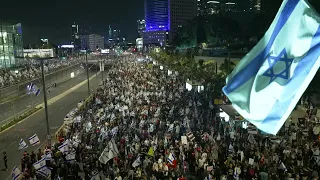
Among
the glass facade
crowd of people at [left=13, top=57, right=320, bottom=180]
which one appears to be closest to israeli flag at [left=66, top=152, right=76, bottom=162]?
crowd of people at [left=13, top=57, right=320, bottom=180]

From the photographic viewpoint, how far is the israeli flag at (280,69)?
18.3 ft

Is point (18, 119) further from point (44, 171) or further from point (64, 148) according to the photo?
point (44, 171)

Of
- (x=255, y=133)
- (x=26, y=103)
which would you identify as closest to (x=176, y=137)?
(x=255, y=133)

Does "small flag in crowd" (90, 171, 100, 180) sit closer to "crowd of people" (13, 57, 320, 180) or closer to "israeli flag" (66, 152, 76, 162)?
"crowd of people" (13, 57, 320, 180)

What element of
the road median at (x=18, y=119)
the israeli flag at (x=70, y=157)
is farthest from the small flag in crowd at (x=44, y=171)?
the road median at (x=18, y=119)

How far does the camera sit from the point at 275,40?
6.12 metres

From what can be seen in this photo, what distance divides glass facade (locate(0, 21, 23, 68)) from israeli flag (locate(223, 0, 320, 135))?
76.8 meters

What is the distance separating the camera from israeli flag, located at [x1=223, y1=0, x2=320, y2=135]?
557 cm

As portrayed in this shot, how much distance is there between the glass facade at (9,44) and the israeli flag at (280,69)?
76755 mm

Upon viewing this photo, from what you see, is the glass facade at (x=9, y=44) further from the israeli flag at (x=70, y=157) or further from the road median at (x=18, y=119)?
the israeli flag at (x=70, y=157)

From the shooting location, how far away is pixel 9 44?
261 ft

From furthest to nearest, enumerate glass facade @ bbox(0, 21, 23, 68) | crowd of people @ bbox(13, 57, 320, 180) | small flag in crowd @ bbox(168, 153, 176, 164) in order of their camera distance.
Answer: glass facade @ bbox(0, 21, 23, 68)
small flag in crowd @ bbox(168, 153, 176, 164)
crowd of people @ bbox(13, 57, 320, 180)

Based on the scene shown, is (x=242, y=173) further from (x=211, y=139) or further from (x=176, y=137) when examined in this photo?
(x=176, y=137)

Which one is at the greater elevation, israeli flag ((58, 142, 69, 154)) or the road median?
israeli flag ((58, 142, 69, 154))
